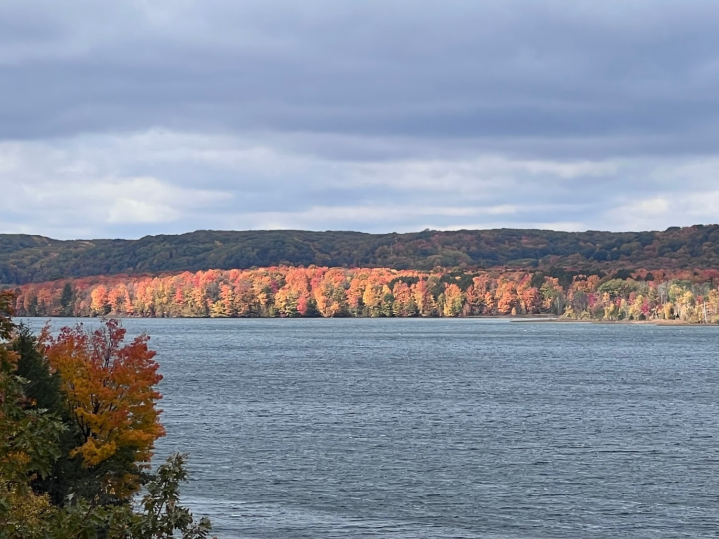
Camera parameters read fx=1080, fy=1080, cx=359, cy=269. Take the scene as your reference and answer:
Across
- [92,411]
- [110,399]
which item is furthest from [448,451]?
[92,411]

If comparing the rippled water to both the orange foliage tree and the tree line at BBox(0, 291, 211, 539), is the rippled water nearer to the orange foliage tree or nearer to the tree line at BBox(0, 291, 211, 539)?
the orange foliage tree

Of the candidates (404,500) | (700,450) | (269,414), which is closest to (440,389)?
(269,414)

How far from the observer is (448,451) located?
191ft

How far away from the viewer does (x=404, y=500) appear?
149 feet

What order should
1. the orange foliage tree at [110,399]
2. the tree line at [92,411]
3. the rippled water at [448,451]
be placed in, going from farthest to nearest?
1. the rippled water at [448,451]
2. the orange foliage tree at [110,399]
3. the tree line at [92,411]

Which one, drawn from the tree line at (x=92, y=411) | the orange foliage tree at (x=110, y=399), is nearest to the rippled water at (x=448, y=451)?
the orange foliage tree at (x=110, y=399)

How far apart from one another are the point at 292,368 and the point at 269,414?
48661mm

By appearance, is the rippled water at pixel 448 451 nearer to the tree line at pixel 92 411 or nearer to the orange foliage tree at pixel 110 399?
the orange foliage tree at pixel 110 399

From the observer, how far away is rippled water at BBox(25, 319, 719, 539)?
4178 centimetres

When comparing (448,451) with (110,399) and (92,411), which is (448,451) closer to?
(110,399)

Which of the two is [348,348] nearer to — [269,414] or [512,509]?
[269,414]

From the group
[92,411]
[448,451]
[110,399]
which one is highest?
[110,399]

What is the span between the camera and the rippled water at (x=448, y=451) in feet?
137

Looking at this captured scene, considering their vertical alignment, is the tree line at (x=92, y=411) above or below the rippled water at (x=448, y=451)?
above
